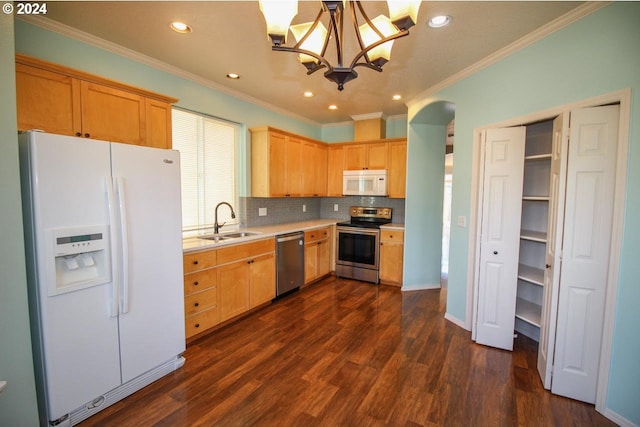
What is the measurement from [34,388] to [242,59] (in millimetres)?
2935

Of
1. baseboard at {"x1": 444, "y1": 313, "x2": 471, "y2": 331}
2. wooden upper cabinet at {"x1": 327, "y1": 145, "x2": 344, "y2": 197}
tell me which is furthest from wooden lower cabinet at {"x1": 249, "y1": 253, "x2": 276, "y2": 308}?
baseboard at {"x1": 444, "y1": 313, "x2": 471, "y2": 331}

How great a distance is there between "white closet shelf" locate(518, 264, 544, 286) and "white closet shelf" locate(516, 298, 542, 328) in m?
0.29

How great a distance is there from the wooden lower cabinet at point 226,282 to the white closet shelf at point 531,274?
273cm

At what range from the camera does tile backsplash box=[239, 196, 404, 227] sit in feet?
13.9

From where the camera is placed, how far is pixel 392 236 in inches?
177

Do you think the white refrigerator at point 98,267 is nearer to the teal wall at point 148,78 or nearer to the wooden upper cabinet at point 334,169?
the teal wall at point 148,78

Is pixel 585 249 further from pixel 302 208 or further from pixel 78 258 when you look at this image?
pixel 302 208

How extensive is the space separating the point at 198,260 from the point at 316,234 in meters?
2.13

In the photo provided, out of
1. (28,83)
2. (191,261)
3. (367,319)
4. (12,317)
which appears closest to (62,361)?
(12,317)

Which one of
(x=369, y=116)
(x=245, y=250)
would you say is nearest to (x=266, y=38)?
(x=245, y=250)

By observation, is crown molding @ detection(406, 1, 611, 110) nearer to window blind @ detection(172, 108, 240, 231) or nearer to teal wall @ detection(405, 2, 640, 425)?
teal wall @ detection(405, 2, 640, 425)

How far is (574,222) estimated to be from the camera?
6.69 feet

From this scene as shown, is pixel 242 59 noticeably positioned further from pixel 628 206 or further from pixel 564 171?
pixel 628 206

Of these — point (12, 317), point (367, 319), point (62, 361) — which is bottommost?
point (367, 319)
